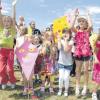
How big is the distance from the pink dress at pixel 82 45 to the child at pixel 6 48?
6.62ft

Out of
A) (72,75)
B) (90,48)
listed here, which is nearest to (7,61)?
(90,48)

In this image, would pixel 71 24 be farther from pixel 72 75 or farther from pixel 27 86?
pixel 72 75

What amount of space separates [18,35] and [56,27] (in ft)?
5.24

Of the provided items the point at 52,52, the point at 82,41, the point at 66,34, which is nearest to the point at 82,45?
the point at 82,41

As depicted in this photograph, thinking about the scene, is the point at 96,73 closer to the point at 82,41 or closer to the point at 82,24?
the point at 82,41

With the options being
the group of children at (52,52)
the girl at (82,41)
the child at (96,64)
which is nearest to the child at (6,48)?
the group of children at (52,52)

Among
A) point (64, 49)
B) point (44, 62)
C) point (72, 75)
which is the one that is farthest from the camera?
point (72, 75)

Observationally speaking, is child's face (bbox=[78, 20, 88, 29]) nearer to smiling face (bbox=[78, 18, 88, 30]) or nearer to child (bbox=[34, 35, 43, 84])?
smiling face (bbox=[78, 18, 88, 30])

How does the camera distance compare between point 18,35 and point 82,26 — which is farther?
point 18,35

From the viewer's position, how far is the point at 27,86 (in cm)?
1057

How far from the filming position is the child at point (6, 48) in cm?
1098

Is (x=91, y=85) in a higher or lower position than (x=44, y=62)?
lower

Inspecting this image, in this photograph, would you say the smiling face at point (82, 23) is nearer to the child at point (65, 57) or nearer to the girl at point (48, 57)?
the child at point (65, 57)

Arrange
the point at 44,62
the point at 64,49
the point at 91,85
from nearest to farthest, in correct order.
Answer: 1. the point at 64,49
2. the point at 44,62
3. the point at 91,85
